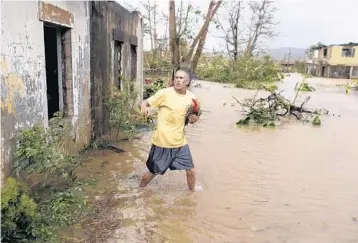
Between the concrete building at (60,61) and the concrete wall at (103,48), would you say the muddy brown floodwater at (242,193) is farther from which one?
the concrete building at (60,61)

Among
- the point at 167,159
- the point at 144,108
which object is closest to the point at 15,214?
the point at 144,108

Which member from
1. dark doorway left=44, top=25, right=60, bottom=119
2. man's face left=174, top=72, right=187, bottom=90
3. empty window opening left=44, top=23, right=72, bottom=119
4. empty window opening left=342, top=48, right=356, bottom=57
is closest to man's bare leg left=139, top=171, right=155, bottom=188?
man's face left=174, top=72, right=187, bottom=90

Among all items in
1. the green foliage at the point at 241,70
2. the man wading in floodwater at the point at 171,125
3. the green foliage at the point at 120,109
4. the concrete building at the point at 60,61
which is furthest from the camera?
the green foliage at the point at 241,70

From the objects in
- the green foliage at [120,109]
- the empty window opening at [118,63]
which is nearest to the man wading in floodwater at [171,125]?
the green foliage at [120,109]

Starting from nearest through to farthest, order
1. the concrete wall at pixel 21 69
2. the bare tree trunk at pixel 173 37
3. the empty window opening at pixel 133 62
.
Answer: the concrete wall at pixel 21 69
the empty window opening at pixel 133 62
the bare tree trunk at pixel 173 37

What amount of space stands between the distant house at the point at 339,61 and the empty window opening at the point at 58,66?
1963 inches

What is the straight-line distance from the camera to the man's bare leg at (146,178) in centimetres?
523

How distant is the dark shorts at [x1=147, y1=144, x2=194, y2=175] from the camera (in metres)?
4.97

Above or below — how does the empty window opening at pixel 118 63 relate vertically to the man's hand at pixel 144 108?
above

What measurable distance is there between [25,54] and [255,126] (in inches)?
325

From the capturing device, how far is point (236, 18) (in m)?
42.9

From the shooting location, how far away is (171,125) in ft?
16.1

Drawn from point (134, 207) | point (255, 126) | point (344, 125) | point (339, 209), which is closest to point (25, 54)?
point (134, 207)

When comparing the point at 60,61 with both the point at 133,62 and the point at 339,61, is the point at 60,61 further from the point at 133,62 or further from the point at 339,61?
the point at 339,61
